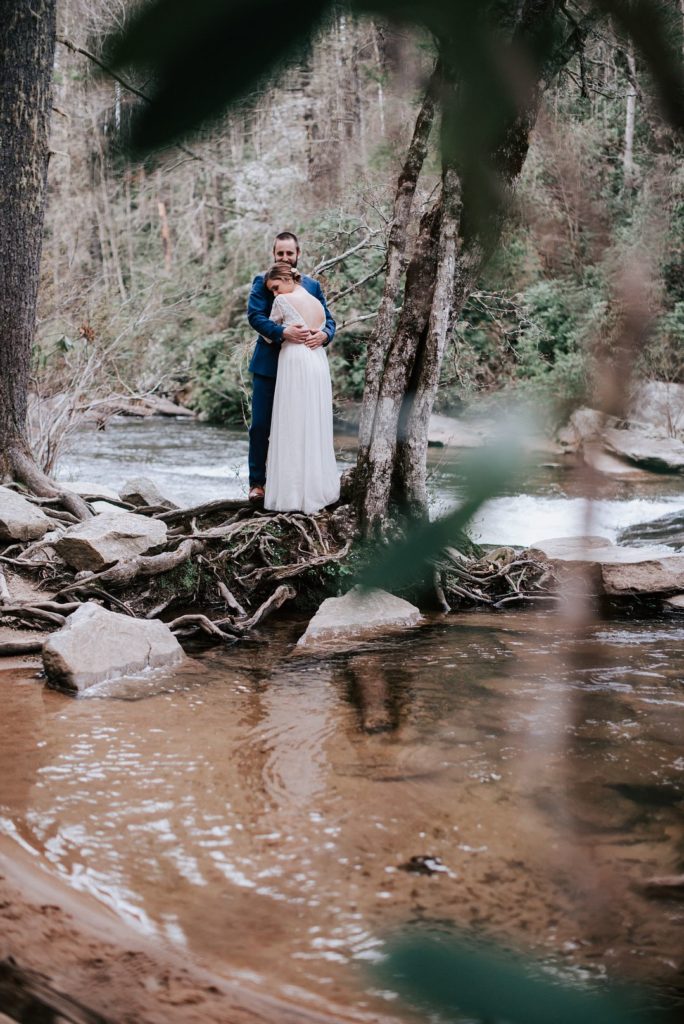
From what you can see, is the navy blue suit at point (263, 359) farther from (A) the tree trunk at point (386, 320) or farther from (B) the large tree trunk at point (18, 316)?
(B) the large tree trunk at point (18, 316)

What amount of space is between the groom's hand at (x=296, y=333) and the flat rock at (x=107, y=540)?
1.37 metres

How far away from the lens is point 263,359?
19.4ft

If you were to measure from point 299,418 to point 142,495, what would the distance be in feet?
6.31

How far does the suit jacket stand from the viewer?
5613 mm

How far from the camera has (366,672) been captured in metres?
4.67

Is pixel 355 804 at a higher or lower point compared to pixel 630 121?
lower

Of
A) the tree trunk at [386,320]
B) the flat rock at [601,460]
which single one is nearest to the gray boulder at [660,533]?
the tree trunk at [386,320]

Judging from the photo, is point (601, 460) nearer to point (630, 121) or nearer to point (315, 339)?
point (630, 121)

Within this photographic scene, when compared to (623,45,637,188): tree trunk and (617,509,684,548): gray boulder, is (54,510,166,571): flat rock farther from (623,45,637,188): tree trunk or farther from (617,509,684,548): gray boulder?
(623,45,637,188): tree trunk

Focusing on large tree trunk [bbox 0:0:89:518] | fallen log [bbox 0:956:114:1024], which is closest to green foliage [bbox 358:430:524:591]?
fallen log [bbox 0:956:114:1024]

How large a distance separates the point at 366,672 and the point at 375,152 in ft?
13.6

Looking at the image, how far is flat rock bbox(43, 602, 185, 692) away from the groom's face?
215 centimetres

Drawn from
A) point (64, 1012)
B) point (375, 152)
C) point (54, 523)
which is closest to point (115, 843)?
point (64, 1012)

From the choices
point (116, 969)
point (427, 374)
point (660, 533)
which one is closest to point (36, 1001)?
point (116, 969)
